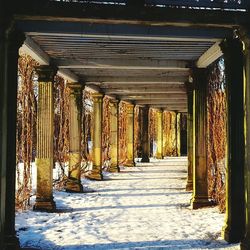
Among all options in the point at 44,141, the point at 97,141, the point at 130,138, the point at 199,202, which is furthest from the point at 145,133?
the point at 44,141

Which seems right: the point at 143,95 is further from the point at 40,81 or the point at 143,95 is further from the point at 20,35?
the point at 20,35

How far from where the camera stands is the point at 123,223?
26.9ft

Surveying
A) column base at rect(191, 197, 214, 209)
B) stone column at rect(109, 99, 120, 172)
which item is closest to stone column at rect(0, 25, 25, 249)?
column base at rect(191, 197, 214, 209)

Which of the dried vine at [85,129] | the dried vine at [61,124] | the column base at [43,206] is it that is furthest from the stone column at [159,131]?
the column base at [43,206]

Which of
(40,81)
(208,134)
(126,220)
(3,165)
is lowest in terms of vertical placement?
(126,220)

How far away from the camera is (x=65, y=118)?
13695 mm

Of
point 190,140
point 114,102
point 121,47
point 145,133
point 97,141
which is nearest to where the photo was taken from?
point 121,47

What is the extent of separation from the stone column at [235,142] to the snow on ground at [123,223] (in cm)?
40

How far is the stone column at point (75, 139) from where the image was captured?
12391 millimetres

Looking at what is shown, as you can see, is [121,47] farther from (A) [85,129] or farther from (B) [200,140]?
(A) [85,129]

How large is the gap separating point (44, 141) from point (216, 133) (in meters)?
4.67

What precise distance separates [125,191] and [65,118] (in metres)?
Answer: 3.52

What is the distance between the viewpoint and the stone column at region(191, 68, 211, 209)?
9734 mm

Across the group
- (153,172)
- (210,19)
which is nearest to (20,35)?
(210,19)
